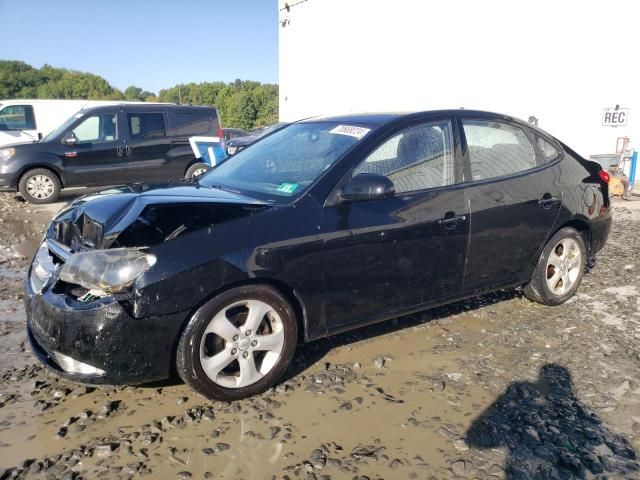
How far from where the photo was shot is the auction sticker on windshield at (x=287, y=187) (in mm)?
3344

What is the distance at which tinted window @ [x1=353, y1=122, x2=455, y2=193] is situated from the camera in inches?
140

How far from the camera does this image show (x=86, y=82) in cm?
9212

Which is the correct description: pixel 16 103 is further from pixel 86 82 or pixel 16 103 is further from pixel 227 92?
pixel 86 82

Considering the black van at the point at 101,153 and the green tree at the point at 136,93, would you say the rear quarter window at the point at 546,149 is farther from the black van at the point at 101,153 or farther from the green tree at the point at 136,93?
the green tree at the point at 136,93

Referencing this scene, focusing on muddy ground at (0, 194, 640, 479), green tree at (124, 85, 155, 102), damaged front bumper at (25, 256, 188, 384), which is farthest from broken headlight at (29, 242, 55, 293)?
green tree at (124, 85, 155, 102)

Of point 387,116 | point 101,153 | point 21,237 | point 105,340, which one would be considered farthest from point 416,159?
point 101,153

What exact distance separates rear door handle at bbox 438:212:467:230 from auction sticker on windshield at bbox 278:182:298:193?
104 centimetres

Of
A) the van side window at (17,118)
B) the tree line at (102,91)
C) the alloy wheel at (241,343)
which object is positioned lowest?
the alloy wheel at (241,343)

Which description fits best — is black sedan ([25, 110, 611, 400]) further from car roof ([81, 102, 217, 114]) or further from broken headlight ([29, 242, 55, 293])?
car roof ([81, 102, 217, 114])

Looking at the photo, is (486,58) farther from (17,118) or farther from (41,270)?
(41,270)

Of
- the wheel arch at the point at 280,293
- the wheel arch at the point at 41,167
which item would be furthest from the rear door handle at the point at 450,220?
the wheel arch at the point at 41,167

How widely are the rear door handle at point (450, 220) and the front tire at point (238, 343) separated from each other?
1.26 meters

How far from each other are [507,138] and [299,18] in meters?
24.5

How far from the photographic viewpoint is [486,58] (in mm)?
16422
